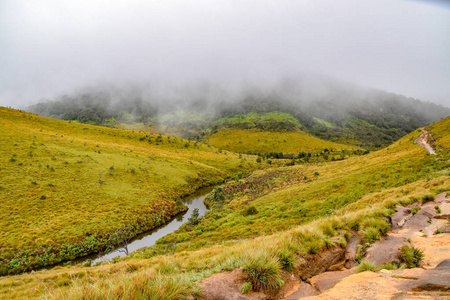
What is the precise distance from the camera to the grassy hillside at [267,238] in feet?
14.4

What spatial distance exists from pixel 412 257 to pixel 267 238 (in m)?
5.42

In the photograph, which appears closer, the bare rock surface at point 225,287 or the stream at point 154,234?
the bare rock surface at point 225,287

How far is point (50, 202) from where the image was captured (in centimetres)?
3694

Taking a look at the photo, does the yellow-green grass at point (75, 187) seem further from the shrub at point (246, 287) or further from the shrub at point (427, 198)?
the shrub at point (427, 198)

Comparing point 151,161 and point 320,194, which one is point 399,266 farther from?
point 151,161

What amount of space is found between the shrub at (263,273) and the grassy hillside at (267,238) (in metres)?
0.04

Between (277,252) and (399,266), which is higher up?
(277,252)

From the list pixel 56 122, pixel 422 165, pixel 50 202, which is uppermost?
pixel 56 122

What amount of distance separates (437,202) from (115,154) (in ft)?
253

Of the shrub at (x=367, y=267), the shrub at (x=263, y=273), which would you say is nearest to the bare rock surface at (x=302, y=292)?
the shrub at (x=263, y=273)

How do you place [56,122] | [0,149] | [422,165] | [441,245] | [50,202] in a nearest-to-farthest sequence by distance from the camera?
1. [441,245]
2. [422,165]
3. [50,202]
4. [0,149]
5. [56,122]

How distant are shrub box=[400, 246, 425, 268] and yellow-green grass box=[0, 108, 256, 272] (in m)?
39.5

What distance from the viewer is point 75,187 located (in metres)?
43.3

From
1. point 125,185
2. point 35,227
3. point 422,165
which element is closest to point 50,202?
point 35,227
